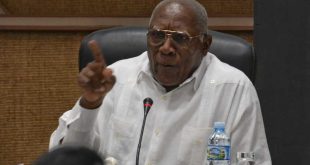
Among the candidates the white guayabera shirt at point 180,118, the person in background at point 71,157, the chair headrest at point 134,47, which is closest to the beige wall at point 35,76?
the chair headrest at point 134,47

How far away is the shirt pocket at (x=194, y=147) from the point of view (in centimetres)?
212

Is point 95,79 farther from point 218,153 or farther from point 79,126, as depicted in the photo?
point 218,153

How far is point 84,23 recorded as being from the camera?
10.2 ft

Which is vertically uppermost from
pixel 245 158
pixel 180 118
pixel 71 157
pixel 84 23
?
pixel 71 157

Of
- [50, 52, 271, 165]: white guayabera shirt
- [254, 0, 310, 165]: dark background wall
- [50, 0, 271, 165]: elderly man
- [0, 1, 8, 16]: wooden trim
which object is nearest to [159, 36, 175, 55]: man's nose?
[50, 0, 271, 165]: elderly man

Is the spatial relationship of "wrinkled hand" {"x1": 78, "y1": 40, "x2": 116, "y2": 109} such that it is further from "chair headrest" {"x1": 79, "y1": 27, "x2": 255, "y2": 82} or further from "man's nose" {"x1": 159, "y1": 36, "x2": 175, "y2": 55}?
"chair headrest" {"x1": 79, "y1": 27, "x2": 255, "y2": 82}

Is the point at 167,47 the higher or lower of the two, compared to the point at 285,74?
higher

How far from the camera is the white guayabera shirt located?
215cm

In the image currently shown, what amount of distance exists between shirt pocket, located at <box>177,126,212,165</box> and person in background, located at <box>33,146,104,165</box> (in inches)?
51.4

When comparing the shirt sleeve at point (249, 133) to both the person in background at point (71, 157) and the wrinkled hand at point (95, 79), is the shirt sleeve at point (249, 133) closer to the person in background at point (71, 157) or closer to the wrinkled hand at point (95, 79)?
the wrinkled hand at point (95, 79)

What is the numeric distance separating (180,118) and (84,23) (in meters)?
1.11

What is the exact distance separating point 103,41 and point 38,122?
3.15 ft

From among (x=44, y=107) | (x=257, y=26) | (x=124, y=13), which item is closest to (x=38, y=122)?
(x=44, y=107)

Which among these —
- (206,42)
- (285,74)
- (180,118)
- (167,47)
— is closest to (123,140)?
(180,118)
